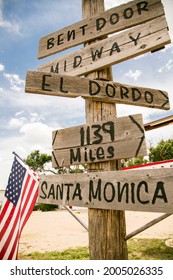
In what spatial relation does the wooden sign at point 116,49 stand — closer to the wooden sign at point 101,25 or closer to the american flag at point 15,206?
the wooden sign at point 101,25

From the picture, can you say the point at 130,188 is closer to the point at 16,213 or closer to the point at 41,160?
the point at 16,213

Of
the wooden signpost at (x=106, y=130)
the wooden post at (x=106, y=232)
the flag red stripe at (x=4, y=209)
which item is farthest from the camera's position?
the flag red stripe at (x=4, y=209)

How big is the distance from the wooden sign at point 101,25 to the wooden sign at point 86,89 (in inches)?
22.3

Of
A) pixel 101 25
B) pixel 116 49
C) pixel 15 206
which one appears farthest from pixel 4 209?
pixel 101 25

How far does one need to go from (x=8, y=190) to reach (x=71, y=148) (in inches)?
56.9

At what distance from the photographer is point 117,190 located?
1.64 meters

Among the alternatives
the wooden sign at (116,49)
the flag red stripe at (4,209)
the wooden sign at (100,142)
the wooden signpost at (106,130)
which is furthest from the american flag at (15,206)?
the wooden sign at (116,49)

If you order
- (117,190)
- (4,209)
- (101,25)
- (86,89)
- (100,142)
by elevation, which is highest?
(101,25)

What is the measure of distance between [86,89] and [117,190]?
2.96ft

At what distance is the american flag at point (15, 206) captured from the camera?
2.65m

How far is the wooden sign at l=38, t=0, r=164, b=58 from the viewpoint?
198 cm

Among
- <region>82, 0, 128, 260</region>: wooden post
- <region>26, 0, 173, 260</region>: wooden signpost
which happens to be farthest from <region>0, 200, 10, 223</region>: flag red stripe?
<region>82, 0, 128, 260</region>: wooden post

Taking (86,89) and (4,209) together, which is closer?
(86,89)

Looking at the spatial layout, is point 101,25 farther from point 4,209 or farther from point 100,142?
point 4,209
